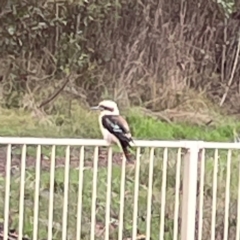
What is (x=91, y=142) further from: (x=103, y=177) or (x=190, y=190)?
(x=103, y=177)

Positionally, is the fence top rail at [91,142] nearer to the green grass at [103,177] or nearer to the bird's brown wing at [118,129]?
the bird's brown wing at [118,129]

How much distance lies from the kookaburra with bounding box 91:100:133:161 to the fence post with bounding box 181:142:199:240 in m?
0.36

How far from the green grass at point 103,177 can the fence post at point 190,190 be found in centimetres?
145

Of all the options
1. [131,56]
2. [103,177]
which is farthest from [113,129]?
[131,56]

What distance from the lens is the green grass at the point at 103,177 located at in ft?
22.1

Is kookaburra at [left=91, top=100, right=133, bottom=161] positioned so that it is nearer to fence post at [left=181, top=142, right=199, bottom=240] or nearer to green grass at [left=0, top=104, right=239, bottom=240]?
fence post at [left=181, top=142, right=199, bottom=240]

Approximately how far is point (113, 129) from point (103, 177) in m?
2.06

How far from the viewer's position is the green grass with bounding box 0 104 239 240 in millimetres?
6742

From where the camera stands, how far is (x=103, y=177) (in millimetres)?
7316

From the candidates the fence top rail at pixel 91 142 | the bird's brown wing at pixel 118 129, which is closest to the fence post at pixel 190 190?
the fence top rail at pixel 91 142

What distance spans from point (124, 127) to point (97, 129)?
3446 millimetres

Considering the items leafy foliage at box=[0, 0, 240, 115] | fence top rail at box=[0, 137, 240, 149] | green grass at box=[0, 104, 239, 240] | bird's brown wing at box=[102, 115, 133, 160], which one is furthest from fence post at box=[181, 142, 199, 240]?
leafy foliage at box=[0, 0, 240, 115]

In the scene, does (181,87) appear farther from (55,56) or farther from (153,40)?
(55,56)

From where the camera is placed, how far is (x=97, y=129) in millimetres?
8789
